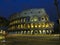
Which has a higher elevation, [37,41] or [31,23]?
[31,23]

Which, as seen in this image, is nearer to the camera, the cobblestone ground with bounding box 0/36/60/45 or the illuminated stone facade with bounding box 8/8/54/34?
the cobblestone ground with bounding box 0/36/60/45

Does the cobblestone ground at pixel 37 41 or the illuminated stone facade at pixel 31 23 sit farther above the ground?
the illuminated stone facade at pixel 31 23

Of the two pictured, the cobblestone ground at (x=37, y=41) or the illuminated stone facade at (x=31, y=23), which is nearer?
the cobblestone ground at (x=37, y=41)

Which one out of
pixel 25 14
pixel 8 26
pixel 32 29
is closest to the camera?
pixel 32 29

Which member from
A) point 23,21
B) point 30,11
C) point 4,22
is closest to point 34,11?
point 30,11

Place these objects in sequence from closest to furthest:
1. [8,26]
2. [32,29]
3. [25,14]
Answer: [32,29] < [25,14] < [8,26]

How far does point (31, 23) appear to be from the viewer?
306 ft

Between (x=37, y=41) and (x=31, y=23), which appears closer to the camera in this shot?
(x=37, y=41)

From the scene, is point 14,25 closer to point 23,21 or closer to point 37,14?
point 23,21

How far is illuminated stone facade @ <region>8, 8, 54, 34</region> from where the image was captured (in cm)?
8950

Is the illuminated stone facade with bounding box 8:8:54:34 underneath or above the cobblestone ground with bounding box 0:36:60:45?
above

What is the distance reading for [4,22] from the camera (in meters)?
104

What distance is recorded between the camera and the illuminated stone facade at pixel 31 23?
89500mm

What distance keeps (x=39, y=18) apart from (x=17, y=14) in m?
16.0
